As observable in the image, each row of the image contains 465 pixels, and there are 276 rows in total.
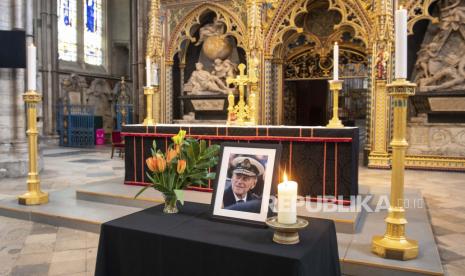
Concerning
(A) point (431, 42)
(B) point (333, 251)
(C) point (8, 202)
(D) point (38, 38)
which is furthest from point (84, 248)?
(D) point (38, 38)

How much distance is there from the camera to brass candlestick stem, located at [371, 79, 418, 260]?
3018 mm

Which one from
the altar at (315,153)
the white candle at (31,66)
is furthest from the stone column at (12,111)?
the altar at (315,153)

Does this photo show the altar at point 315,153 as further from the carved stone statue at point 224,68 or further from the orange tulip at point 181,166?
the carved stone statue at point 224,68

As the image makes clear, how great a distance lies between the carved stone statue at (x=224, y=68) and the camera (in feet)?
38.4

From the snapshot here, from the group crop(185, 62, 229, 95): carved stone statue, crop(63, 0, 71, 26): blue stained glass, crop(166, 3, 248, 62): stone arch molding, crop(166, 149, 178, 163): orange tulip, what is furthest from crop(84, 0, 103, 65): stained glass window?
crop(166, 149, 178, 163): orange tulip

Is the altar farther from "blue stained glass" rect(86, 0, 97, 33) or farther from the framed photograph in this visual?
"blue stained glass" rect(86, 0, 97, 33)

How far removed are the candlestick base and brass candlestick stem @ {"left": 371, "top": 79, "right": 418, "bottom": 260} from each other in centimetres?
151

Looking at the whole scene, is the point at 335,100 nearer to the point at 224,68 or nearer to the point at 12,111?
the point at 12,111

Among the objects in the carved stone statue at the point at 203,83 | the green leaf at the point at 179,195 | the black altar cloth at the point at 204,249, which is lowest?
the black altar cloth at the point at 204,249

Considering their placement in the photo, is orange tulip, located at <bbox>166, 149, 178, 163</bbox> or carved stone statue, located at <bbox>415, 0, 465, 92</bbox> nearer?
orange tulip, located at <bbox>166, 149, 178, 163</bbox>

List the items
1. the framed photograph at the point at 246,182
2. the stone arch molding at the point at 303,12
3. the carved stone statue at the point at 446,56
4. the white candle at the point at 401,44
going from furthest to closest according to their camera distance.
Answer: the stone arch molding at the point at 303,12 → the carved stone statue at the point at 446,56 → the white candle at the point at 401,44 → the framed photograph at the point at 246,182

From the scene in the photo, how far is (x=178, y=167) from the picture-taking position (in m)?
2.33

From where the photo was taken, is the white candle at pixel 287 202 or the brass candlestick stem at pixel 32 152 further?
the brass candlestick stem at pixel 32 152

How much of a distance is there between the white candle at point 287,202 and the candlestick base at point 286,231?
0.03 metres
